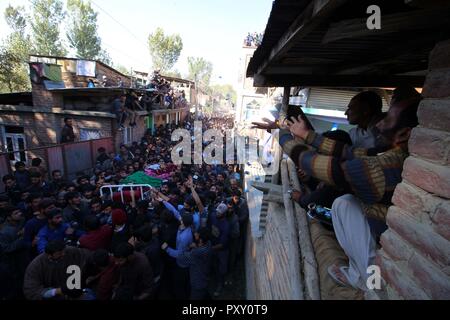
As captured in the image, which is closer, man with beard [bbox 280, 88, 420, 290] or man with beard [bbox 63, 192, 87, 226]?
man with beard [bbox 280, 88, 420, 290]

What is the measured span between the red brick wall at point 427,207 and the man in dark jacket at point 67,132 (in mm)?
12070

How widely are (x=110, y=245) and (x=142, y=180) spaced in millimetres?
4357

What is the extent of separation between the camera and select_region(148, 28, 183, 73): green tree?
47.9 metres

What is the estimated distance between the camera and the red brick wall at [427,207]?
3.48 feet

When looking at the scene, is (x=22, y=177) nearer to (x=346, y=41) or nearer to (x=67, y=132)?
(x=67, y=132)

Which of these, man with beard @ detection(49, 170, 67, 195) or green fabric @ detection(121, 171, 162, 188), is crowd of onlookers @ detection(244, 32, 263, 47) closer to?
green fabric @ detection(121, 171, 162, 188)

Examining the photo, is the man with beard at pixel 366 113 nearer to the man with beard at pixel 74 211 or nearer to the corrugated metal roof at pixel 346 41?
the corrugated metal roof at pixel 346 41

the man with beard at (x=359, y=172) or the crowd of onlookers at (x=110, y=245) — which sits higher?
the man with beard at (x=359, y=172)

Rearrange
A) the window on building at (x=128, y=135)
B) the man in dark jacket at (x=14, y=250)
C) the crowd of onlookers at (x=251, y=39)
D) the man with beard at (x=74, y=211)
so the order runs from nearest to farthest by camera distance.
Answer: the man in dark jacket at (x=14, y=250) → the man with beard at (x=74, y=211) → the window on building at (x=128, y=135) → the crowd of onlookers at (x=251, y=39)

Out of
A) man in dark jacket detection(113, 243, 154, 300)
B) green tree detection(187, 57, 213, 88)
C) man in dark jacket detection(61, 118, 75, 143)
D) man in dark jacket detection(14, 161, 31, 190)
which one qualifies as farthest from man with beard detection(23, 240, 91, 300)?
green tree detection(187, 57, 213, 88)

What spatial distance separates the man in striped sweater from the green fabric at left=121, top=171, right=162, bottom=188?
7.17 metres

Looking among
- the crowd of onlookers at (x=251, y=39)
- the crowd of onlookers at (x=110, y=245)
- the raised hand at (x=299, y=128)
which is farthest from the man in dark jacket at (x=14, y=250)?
the crowd of onlookers at (x=251, y=39)

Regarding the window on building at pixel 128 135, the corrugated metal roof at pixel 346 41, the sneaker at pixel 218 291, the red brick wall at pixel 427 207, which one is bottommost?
the sneaker at pixel 218 291
